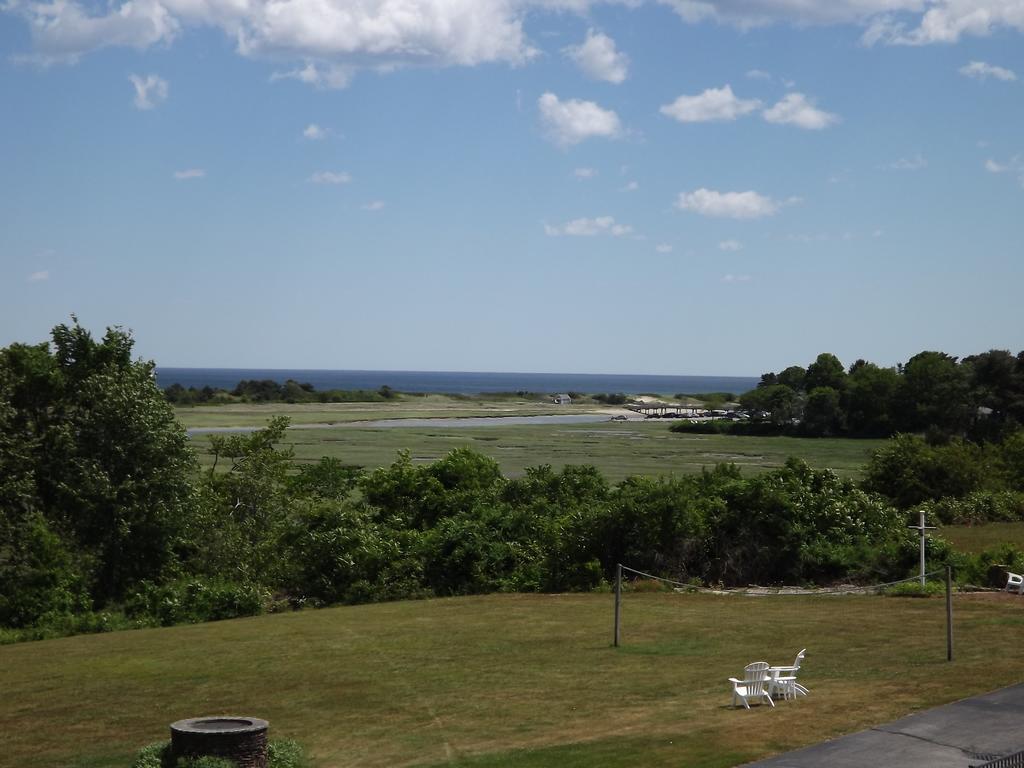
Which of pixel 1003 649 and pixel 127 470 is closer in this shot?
pixel 1003 649

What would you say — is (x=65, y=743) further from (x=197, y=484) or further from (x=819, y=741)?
(x=197, y=484)

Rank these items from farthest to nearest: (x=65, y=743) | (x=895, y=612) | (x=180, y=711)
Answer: (x=895, y=612), (x=180, y=711), (x=65, y=743)

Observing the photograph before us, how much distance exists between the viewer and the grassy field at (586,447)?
275 feet

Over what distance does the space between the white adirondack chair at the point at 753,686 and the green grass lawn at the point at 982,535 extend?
2209cm

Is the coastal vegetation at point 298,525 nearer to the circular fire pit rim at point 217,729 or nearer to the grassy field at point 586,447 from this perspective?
the circular fire pit rim at point 217,729

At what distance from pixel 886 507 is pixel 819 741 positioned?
23473 mm

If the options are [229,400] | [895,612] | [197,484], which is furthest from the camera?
[229,400]

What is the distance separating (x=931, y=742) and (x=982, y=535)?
2972 cm

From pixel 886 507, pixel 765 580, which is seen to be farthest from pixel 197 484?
pixel 886 507

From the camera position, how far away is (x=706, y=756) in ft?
45.3

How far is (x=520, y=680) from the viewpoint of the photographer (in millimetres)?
19609

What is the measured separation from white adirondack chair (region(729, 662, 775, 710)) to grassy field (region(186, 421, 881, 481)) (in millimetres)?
54534

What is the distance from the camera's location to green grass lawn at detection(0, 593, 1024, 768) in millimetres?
15297

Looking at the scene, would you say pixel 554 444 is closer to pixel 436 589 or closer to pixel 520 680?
pixel 436 589
